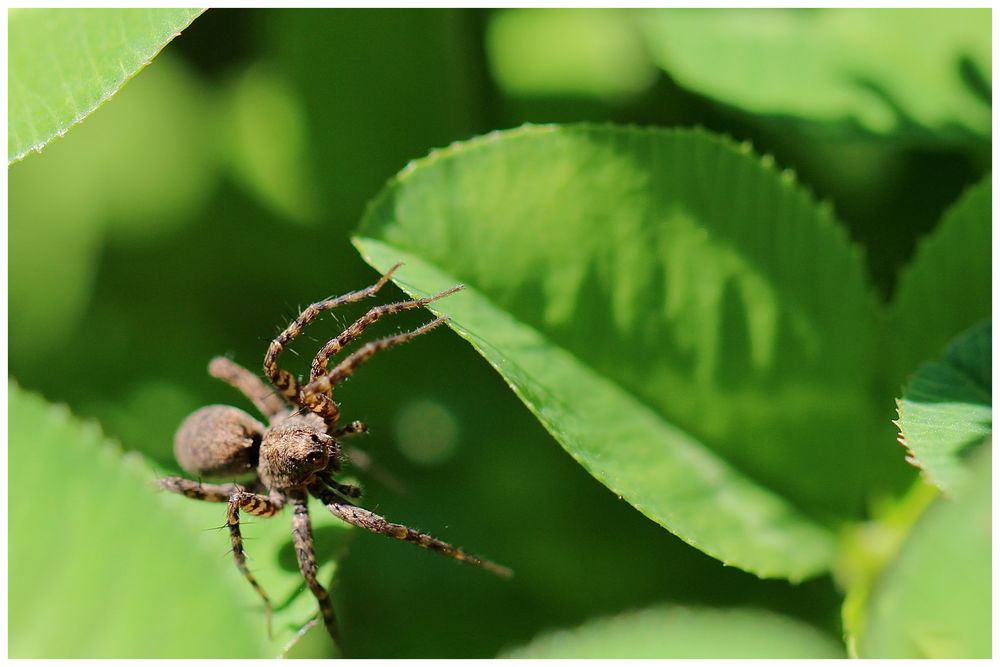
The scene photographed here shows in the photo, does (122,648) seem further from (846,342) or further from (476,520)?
(846,342)

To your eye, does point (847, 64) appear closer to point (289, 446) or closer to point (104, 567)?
point (289, 446)

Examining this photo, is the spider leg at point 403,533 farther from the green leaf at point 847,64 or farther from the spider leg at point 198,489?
the green leaf at point 847,64

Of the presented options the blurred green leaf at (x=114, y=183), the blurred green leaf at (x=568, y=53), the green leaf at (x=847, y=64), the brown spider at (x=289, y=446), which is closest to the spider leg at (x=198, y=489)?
the brown spider at (x=289, y=446)

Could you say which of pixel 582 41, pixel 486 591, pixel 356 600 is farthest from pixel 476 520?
pixel 582 41

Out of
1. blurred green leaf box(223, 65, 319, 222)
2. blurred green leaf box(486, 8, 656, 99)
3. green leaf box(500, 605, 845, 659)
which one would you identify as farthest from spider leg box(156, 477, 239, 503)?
blurred green leaf box(486, 8, 656, 99)

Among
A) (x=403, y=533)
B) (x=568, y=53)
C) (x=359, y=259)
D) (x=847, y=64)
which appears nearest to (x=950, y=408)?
(x=847, y=64)
